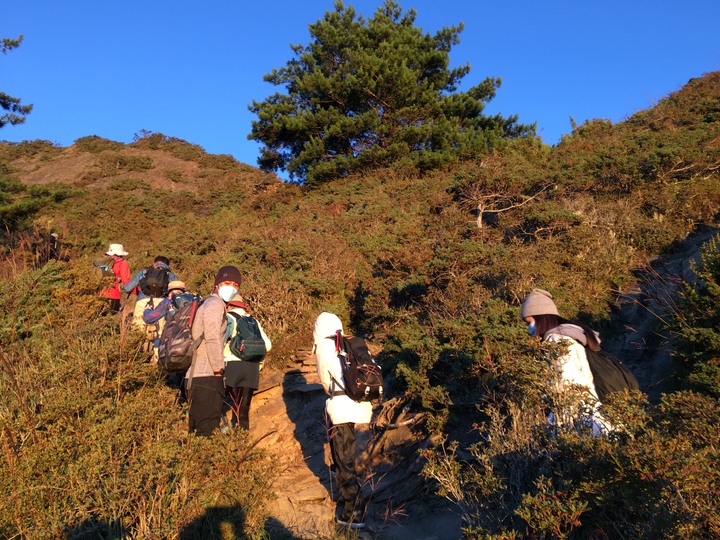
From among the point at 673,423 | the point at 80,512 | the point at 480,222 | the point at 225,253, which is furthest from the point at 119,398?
the point at 480,222

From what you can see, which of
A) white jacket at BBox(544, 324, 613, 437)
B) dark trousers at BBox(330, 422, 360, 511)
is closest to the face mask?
dark trousers at BBox(330, 422, 360, 511)

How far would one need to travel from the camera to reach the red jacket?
28.1 ft

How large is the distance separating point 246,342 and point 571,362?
9.18 feet

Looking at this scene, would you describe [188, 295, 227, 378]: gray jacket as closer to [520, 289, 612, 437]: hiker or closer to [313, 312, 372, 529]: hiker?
[313, 312, 372, 529]: hiker

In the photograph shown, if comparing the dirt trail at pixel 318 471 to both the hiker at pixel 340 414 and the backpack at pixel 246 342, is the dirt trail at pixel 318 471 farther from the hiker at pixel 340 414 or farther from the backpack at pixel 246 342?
the backpack at pixel 246 342

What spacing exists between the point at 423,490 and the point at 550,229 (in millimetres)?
5757

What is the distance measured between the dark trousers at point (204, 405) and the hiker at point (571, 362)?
105 inches

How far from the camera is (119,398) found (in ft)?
14.9

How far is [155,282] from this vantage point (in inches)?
277

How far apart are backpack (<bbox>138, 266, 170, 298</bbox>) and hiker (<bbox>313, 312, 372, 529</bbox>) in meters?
3.59

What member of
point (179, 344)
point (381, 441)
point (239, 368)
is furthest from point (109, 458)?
point (381, 441)

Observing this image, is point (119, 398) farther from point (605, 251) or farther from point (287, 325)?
point (605, 251)

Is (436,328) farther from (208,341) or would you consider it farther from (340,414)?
(208,341)

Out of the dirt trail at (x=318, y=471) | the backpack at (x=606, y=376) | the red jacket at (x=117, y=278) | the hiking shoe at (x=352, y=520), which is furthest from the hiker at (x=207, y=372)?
the red jacket at (x=117, y=278)
